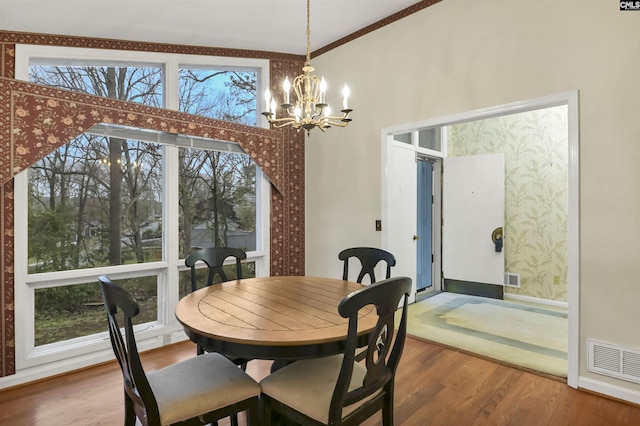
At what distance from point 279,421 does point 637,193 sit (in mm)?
2604

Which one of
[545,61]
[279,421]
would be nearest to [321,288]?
[279,421]

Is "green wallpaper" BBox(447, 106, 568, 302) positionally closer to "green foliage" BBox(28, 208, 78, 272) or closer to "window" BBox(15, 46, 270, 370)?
"window" BBox(15, 46, 270, 370)

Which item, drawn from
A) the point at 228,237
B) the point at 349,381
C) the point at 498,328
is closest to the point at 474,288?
the point at 498,328

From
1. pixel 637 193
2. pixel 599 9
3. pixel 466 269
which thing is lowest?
pixel 466 269

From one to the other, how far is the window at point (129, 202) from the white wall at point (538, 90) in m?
1.21

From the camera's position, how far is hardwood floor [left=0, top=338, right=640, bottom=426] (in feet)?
6.90

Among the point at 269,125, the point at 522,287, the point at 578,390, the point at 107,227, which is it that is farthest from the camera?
the point at 522,287

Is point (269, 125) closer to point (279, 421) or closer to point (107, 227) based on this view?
point (107, 227)

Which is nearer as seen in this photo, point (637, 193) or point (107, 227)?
point (637, 193)

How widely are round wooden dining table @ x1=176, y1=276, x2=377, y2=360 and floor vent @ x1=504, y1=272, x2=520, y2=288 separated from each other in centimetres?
353

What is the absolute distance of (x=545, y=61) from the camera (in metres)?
2.56

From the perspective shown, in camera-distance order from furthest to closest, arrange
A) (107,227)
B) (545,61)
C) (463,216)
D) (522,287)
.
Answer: (463,216)
(522,287)
(107,227)
(545,61)

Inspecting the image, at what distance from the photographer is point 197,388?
154cm

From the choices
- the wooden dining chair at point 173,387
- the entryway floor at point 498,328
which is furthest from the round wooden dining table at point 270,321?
the entryway floor at point 498,328
